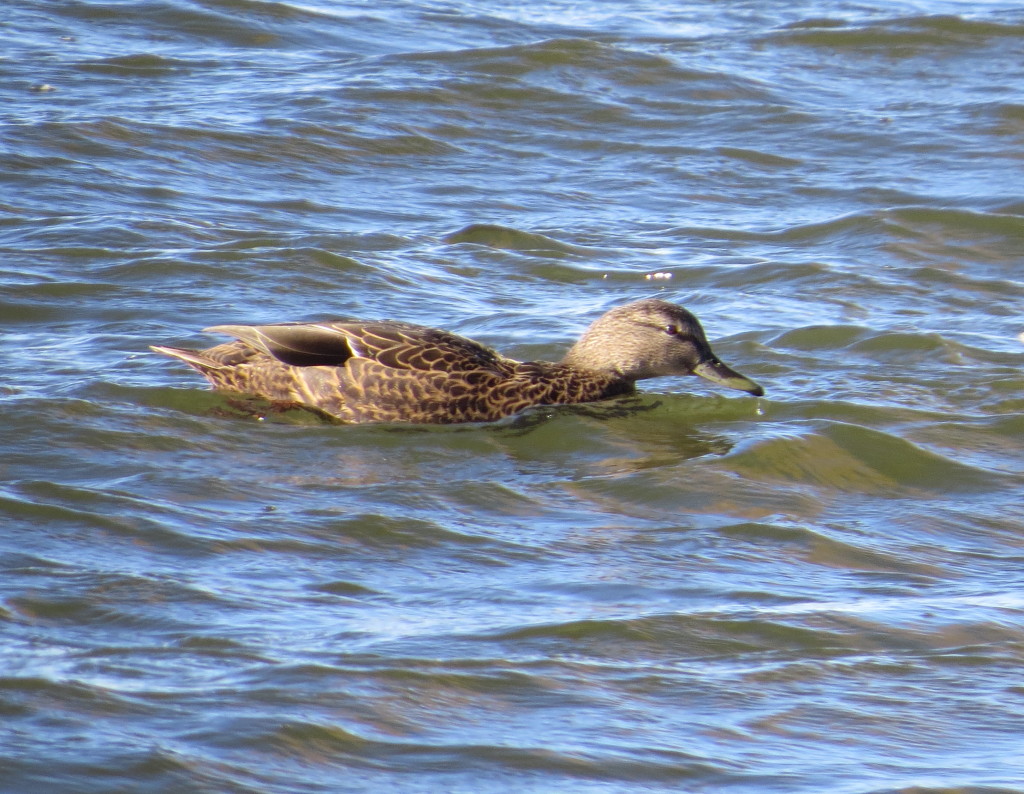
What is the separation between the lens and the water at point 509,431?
4715 millimetres

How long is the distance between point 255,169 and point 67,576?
20.9 ft

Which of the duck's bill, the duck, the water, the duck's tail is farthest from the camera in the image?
the duck's bill

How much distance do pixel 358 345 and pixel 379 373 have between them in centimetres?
19

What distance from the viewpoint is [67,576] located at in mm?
5438

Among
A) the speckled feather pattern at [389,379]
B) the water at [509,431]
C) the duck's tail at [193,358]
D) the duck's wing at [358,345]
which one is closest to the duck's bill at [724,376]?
the water at [509,431]

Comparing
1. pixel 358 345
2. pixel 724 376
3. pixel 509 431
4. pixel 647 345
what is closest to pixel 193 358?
pixel 358 345

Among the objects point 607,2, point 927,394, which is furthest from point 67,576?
point 607,2

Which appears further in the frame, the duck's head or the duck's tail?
the duck's head

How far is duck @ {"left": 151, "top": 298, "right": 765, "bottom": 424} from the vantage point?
7719mm

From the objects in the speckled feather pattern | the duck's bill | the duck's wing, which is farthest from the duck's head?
the duck's wing

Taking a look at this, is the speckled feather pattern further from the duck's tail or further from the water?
the water

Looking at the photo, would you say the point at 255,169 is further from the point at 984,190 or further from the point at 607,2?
the point at 607,2

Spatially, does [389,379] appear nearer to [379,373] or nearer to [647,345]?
[379,373]

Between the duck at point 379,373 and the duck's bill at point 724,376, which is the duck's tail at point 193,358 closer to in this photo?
the duck at point 379,373
